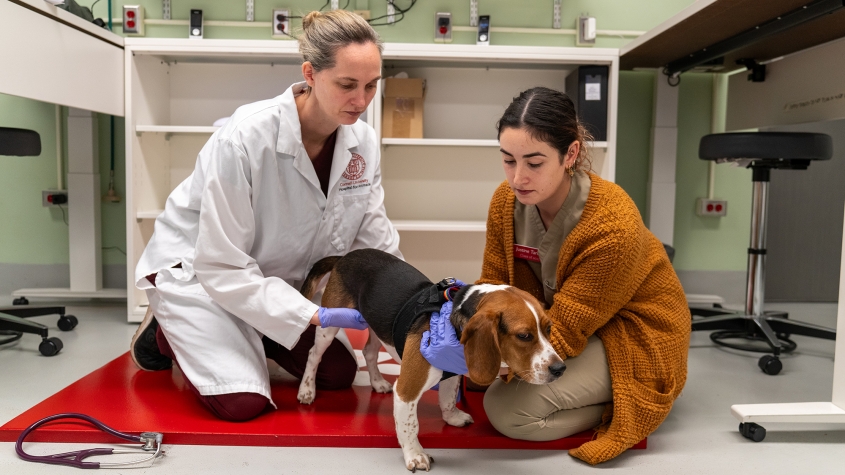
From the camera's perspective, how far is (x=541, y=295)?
203cm

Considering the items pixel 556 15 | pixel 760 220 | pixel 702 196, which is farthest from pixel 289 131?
pixel 702 196

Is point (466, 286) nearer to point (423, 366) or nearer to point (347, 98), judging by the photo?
point (423, 366)

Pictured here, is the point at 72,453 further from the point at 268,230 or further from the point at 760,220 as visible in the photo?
the point at 760,220

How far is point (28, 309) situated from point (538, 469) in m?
2.46

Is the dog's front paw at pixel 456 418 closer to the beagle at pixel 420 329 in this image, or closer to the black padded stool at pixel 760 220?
the beagle at pixel 420 329

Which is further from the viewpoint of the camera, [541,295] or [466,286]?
[541,295]

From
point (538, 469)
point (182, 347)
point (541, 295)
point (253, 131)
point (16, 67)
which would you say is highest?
point (16, 67)

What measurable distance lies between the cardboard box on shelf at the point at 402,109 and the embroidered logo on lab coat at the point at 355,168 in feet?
4.04

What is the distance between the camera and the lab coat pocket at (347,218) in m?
2.18

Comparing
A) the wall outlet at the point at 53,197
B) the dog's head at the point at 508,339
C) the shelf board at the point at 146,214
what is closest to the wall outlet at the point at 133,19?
the wall outlet at the point at 53,197

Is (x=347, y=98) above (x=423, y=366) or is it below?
above

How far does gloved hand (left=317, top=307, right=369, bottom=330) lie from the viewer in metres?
1.82

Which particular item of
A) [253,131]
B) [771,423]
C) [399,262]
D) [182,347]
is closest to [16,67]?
[253,131]

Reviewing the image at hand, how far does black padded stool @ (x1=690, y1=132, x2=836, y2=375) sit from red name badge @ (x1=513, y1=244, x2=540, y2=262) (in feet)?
3.96
